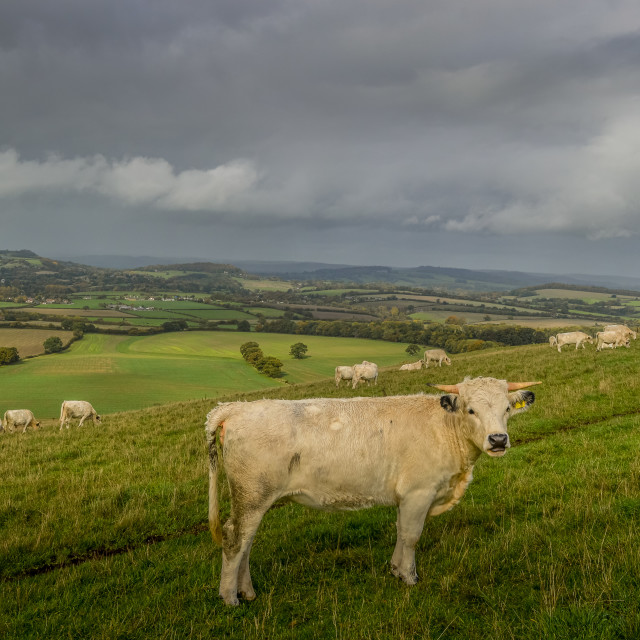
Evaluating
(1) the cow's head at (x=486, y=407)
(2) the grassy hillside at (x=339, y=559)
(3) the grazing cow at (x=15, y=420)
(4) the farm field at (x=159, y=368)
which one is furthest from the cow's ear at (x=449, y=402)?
(4) the farm field at (x=159, y=368)

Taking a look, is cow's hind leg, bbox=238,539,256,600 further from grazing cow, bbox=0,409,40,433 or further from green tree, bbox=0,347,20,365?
green tree, bbox=0,347,20,365

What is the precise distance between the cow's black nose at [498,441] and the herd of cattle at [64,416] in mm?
23099

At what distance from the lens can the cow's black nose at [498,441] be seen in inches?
205

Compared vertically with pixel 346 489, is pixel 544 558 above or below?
below

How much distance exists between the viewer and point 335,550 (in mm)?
6242

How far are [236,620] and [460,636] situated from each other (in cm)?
259

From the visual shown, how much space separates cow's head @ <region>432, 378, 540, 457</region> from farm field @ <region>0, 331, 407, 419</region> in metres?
40.3

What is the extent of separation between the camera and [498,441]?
5.22 meters

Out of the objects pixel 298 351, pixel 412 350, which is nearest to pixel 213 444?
pixel 412 350

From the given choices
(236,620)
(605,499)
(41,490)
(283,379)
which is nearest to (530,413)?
(605,499)

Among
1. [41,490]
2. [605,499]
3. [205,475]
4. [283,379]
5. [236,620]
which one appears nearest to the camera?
[236,620]

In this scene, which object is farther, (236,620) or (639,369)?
(639,369)

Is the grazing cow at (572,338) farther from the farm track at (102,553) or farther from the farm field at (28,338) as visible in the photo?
the farm field at (28,338)

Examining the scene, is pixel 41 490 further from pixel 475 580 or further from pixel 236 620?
pixel 475 580
